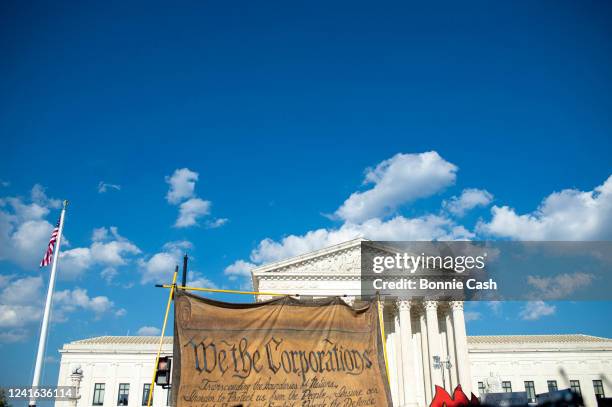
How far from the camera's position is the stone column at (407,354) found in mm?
34806

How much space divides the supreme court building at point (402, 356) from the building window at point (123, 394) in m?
0.05

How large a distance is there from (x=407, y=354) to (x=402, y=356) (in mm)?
905

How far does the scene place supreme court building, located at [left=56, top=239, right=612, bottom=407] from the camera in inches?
1427

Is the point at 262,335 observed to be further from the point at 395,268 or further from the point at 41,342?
the point at 395,268

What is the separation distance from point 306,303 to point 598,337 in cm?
5831

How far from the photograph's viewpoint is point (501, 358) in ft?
161

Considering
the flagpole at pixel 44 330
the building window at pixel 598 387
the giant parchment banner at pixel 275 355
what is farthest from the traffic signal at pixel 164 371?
the building window at pixel 598 387

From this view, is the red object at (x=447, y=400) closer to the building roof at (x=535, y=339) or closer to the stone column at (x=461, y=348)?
the stone column at (x=461, y=348)

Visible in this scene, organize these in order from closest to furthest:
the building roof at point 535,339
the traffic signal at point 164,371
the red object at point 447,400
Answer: the traffic signal at point 164,371
the red object at point 447,400
the building roof at point 535,339

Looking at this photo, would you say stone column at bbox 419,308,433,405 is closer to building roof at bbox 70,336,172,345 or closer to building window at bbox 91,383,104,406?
building roof at bbox 70,336,172,345

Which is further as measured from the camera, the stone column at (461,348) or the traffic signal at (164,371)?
the stone column at (461,348)

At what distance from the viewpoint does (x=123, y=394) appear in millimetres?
47438

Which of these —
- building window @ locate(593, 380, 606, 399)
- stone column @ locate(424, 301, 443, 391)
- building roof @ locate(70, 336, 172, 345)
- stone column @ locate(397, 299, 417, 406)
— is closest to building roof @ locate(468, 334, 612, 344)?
building window @ locate(593, 380, 606, 399)

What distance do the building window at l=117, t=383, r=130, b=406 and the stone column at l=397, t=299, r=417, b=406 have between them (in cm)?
2865
